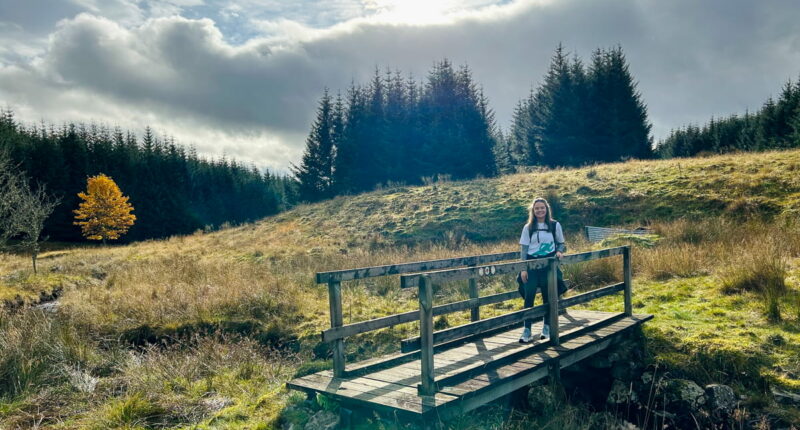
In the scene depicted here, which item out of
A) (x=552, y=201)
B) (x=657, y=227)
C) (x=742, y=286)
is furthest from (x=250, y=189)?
(x=742, y=286)

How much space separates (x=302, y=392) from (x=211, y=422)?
44.0 inches

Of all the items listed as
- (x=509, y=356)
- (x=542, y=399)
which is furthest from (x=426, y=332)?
(x=542, y=399)

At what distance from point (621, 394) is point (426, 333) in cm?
375

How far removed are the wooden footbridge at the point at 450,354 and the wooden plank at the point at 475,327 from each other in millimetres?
11

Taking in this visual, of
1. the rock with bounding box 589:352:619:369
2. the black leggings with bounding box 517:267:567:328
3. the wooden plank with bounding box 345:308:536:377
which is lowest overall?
the rock with bounding box 589:352:619:369

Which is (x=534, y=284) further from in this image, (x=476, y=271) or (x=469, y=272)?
(x=469, y=272)

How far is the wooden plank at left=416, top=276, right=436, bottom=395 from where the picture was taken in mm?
4895

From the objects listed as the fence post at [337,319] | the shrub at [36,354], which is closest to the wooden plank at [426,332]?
the fence post at [337,319]

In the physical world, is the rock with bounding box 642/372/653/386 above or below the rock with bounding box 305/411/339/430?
below

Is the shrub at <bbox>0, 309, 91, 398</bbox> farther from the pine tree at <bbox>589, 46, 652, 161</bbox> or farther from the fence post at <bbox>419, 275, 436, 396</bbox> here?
the pine tree at <bbox>589, 46, 652, 161</bbox>

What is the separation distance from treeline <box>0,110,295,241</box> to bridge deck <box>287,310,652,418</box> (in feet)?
134

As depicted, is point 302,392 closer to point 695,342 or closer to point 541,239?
point 541,239

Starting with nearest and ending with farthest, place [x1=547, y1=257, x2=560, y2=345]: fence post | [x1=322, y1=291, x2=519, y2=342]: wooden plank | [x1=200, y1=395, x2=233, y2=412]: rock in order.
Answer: [x1=322, y1=291, x2=519, y2=342]: wooden plank, [x1=200, y1=395, x2=233, y2=412]: rock, [x1=547, y1=257, x2=560, y2=345]: fence post

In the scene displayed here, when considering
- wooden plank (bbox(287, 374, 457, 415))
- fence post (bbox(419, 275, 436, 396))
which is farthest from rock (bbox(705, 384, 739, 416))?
fence post (bbox(419, 275, 436, 396))
